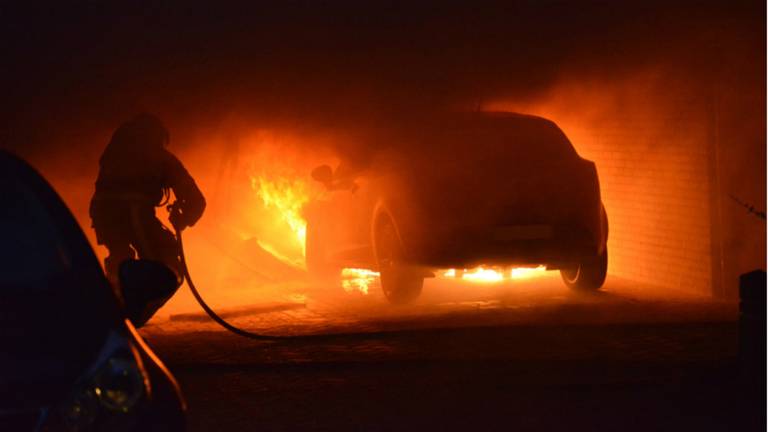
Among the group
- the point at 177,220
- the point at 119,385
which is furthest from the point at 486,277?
the point at 119,385

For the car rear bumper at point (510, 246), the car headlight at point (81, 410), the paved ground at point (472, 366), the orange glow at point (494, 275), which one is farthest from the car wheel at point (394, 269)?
the car headlight at point (81, 410)

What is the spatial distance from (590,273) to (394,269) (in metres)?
1.95

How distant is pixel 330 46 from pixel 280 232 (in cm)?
271

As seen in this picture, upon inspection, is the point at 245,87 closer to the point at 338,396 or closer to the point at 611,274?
the point at 611,274

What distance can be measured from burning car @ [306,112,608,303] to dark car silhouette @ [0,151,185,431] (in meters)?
6.89

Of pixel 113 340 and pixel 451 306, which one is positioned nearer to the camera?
pixel 113 340

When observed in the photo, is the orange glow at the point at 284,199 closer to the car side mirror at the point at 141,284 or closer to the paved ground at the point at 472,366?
the paved ground at the point at 472,366

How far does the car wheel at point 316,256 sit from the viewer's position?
589 inches

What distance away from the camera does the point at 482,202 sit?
11664mm

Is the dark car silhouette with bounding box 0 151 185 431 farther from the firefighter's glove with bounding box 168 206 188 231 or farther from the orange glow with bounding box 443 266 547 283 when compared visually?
the orange glow with bounding box 443 266 547 283

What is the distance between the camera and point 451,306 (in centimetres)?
1237

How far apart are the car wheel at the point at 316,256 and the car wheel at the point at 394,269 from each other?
2.18 meters

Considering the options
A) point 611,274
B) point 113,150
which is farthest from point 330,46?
point 113,150

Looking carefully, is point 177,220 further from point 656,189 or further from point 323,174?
point 656,189
